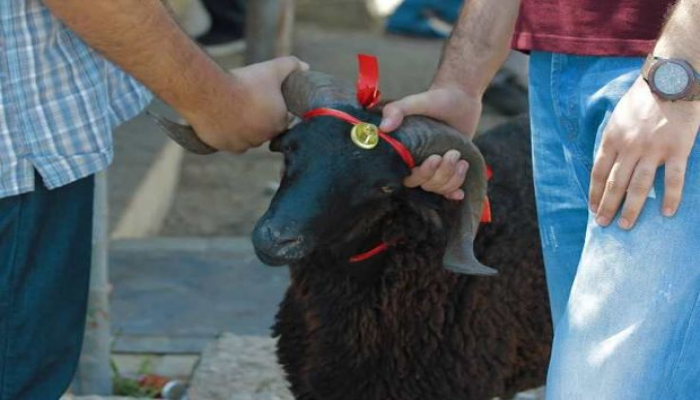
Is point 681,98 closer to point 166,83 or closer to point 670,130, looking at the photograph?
point 670,130

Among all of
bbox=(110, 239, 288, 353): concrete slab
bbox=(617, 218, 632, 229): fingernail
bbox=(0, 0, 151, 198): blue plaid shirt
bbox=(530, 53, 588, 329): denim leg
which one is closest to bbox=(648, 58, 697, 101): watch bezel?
bbox=(617, 218, 632, 229): fingernail

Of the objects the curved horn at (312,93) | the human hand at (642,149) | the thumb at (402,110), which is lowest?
the curved horn at (312,93)

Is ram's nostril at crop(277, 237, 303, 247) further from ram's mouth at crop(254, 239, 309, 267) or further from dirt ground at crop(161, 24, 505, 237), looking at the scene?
dirt ground at crop(161, 24, 505, 237)

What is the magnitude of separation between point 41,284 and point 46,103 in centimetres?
45

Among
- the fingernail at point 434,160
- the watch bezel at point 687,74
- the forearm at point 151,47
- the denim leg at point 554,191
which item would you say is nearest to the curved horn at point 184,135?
the forearm at point 151,47

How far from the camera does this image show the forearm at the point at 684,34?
2.22 m

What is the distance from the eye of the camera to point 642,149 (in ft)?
7.39

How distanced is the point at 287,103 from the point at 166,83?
470mm

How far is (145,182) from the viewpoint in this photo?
269 inches

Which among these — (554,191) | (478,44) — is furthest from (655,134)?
(478,44)

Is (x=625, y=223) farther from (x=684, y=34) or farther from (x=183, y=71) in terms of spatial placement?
(x=183, y=71)

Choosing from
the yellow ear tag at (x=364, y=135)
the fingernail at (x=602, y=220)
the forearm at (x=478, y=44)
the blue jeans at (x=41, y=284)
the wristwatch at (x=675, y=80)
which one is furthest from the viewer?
the yellow ear tag at (x=364, y=135)

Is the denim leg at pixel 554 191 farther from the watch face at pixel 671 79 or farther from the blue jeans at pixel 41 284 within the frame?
the blue jeans at pixel 41 284

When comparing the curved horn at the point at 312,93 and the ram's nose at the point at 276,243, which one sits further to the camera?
the curved horn at the point at 312,93
